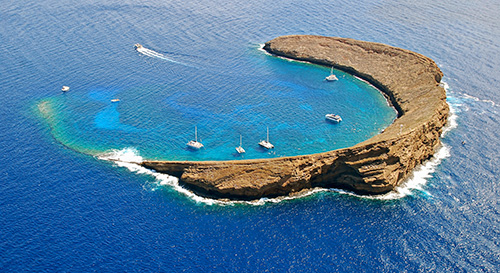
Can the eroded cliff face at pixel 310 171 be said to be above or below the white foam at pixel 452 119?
below

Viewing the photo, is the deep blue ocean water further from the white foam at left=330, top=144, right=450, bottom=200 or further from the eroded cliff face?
the eroded cliff face

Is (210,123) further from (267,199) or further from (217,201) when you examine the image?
(267,199)

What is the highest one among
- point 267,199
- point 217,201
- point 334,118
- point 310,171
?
point 334,118

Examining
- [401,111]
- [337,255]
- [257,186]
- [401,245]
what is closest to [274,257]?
[337,255]

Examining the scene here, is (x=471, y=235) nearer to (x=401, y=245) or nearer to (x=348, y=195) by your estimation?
(x=401, y=245)

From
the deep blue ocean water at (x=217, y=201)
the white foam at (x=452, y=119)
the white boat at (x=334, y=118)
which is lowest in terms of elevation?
the deep blue ocean water at (x=217, y=201)

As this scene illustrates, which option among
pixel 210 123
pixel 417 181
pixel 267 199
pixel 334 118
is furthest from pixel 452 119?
pixel 210 123

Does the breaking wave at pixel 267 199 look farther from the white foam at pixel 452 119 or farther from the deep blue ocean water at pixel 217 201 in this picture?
the white foam at pixel 452 119

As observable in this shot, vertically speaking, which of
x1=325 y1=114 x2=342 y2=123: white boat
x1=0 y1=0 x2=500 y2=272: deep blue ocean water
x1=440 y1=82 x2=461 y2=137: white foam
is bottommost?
x1=0 y1=0 x2=500 y2=272: deep blue ocean water

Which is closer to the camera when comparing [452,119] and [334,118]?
[334,118]

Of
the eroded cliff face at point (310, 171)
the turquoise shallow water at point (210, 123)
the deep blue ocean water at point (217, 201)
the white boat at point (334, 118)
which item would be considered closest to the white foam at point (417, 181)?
the deep blue ocean water at point (217, 201)

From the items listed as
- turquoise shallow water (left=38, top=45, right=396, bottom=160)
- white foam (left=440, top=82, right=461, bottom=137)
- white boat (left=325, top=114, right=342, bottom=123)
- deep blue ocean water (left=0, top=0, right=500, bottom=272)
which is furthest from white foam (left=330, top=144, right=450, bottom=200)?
white boat (left=325, top=114, right=342, bottom=123)

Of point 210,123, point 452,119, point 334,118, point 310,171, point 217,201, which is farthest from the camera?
point 452,119
